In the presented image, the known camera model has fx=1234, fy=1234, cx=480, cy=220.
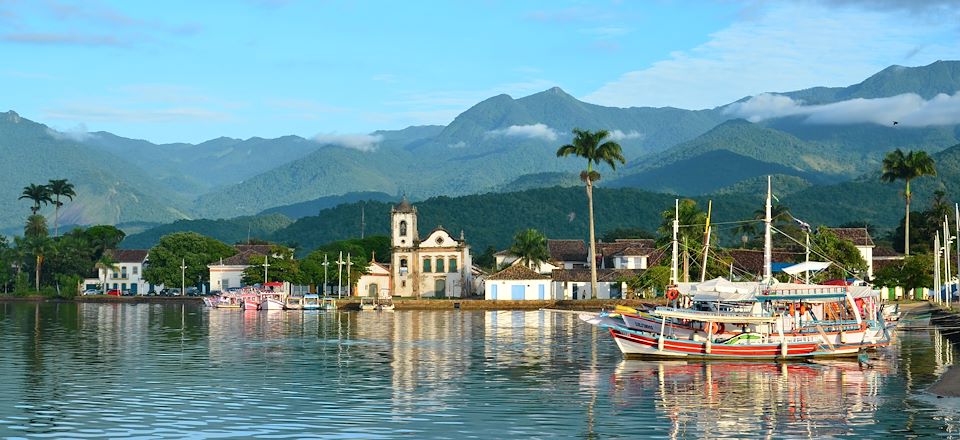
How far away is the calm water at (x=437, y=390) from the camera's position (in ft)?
123

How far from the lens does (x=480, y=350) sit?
68625 millimetres

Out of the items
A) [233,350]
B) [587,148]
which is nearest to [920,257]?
[587,148]

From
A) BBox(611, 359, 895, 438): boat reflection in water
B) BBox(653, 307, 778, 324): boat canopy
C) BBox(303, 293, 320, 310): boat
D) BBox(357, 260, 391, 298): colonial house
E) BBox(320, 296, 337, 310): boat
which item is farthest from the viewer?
BBox(357, 260, 391, 298): colonial house

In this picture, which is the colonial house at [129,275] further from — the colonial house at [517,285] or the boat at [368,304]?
the colonial house at [517,285]

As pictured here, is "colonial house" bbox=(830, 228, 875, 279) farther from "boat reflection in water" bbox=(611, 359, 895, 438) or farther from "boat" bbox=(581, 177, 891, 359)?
"boat reflection in water" bbox=(611, 359, 895, 438)

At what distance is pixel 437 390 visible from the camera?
4756cm

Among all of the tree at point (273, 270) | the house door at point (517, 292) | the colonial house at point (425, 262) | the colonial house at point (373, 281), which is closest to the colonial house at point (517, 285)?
the house door at point (517, 292)

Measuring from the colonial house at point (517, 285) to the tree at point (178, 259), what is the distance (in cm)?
4821

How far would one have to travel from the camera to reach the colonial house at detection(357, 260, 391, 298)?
519ft

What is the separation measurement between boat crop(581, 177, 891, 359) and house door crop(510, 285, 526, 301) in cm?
7328

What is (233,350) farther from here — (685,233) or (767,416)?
(685,233)

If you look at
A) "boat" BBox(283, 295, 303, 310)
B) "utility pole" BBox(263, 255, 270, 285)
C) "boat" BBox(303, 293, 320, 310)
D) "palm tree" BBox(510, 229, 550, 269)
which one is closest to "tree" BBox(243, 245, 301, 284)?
"utility pole" BBox(263, 255, 270, 285)

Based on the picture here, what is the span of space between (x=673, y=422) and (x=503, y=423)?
5.40m

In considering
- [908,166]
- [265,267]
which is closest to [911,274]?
[908,166]
